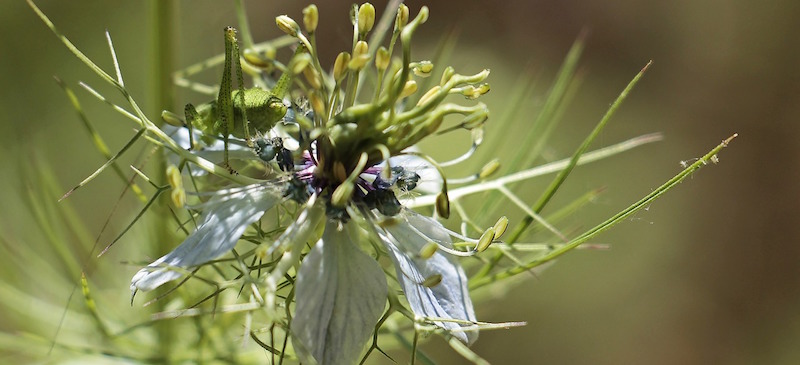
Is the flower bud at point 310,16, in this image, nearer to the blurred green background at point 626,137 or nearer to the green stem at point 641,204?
the green stem at point 641,204

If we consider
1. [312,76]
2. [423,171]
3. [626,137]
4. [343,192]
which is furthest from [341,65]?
[626,137]

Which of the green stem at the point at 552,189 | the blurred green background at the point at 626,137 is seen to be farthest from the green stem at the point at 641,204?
the blurred green background at the point at 626,137

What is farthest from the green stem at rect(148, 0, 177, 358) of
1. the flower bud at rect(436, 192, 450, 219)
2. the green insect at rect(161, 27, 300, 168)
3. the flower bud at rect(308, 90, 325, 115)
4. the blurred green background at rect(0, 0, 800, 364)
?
the blurred green background at rect(0, 0, 800, 364)

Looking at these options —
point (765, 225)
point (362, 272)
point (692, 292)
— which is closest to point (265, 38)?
point (692, 292)

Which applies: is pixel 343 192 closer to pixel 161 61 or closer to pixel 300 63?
pixel 300 63

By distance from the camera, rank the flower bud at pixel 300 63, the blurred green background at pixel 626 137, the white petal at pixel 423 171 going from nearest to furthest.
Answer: the flower bud at pixel 300 63
the white petal at pixel 423 171
the blurred green background at pixel 626 137

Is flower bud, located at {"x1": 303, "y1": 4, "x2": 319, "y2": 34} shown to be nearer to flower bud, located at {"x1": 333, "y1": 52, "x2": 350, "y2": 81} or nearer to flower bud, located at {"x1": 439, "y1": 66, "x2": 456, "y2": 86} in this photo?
flower bud, located at {"x1": 333, "y1": 52, "x2": 350, "y2": 81}

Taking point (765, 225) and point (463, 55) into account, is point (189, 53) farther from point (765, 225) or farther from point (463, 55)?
point (765, 225)

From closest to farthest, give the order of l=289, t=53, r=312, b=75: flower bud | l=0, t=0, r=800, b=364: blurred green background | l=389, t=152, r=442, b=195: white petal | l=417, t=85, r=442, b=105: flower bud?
l=289, t=53, r=312, b=75: flower bud < l=417, t=85, r=442, b=105: flower bud < l=389, t=152, r=442, b=195: white petal < l=0, t=0, r=800, b=364: blurred green background
